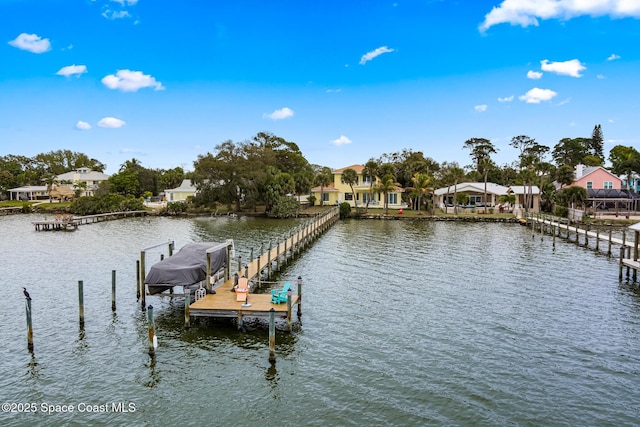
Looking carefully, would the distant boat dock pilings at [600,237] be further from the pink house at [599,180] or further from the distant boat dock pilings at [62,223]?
the distant boat dock pilings at [62,223]

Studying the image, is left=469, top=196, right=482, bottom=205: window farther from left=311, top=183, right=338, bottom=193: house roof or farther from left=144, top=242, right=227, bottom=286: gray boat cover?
left=144, top=242, right=227, bottom=286: gray boat cover

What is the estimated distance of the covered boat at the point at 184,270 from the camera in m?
19.8

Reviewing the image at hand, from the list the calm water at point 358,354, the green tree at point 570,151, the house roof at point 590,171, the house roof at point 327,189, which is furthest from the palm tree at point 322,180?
the green tree at point 570,151

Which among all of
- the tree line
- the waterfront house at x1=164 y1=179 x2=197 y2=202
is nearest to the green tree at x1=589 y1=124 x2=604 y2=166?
the tree line

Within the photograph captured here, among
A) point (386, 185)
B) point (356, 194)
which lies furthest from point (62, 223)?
point (356, 194)

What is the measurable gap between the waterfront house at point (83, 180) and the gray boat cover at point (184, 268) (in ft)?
298

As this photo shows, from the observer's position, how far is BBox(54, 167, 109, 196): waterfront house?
338 ft

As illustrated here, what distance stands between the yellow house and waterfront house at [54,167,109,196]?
173 ft

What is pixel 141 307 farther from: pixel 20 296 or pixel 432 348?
pixel 432 348

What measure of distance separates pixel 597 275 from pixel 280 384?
23751 mm

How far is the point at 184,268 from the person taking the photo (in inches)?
794

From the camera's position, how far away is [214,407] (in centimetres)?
1270

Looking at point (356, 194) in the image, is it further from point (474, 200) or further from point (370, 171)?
point (474, 200)

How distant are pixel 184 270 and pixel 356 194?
2452 inches
